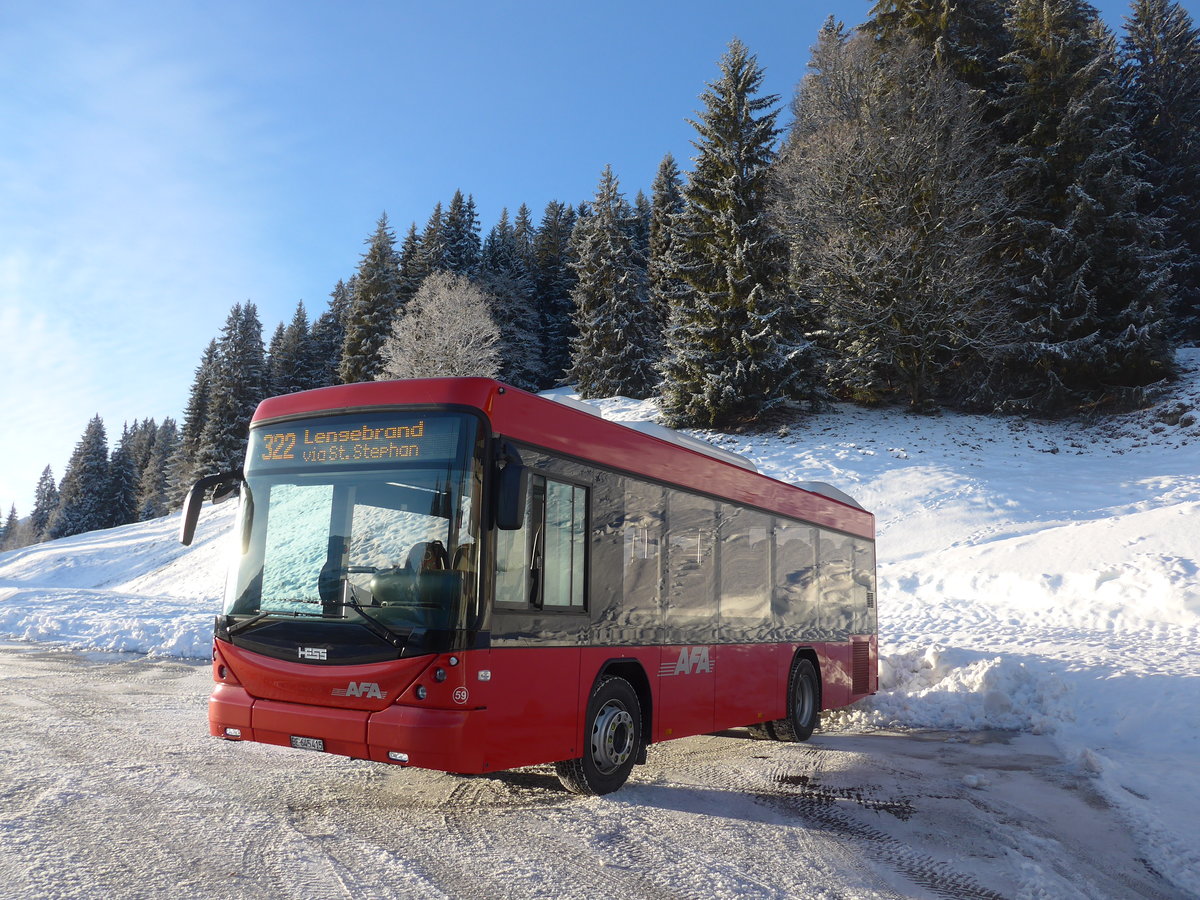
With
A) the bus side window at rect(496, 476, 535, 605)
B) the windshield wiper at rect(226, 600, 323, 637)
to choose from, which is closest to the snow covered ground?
the bus side window at rect(496, 476, 535, 605)

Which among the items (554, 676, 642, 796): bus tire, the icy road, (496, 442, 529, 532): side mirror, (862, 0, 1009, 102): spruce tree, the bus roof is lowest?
the icy road

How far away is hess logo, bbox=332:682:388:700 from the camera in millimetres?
5441

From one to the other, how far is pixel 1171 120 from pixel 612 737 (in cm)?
5364

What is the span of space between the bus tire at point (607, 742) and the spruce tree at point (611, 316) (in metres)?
41.1

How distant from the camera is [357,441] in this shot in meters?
6.03

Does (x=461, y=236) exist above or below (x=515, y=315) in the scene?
above

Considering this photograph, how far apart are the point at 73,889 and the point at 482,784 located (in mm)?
3205

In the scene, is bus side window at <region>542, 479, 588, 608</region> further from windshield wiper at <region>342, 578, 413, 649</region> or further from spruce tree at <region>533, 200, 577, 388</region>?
spruce tree at <region>533, 200, 577, 388</region>

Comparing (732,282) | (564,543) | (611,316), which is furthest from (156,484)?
(564,543)

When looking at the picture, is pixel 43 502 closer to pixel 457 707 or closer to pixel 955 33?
pixel 955 33

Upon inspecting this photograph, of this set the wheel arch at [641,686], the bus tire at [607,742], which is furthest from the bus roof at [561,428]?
the bus tire at [607,742]

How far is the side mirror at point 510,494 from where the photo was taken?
538cm

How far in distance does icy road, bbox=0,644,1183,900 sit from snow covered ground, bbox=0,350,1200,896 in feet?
2.01

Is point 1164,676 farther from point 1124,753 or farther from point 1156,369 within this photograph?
point 1156,369
